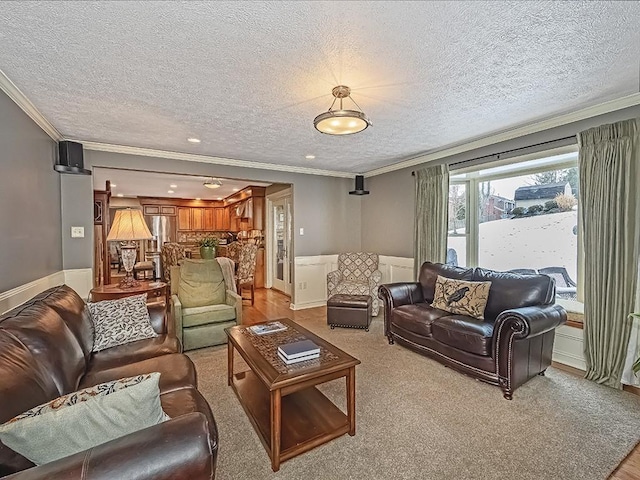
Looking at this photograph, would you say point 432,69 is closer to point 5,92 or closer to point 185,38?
point 185,38

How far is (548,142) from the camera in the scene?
3.21 meters

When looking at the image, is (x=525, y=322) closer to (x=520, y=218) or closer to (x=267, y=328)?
(x=520, y=218)

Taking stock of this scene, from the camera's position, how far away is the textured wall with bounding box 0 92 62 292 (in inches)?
92.3

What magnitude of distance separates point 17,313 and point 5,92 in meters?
1.72

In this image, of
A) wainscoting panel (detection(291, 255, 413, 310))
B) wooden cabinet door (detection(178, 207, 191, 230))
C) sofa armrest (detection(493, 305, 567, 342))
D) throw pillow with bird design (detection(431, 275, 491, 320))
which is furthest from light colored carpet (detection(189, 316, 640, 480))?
wooden cabinet door (detection(178, 207, 191, 230))

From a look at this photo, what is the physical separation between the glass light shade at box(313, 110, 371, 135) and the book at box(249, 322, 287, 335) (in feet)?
5.59

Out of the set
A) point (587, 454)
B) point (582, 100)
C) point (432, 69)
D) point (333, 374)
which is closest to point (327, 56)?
point (432, 69)

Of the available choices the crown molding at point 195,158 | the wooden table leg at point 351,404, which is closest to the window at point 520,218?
the crown molding at point 195,158

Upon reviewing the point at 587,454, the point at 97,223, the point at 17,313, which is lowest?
the point at 587,454

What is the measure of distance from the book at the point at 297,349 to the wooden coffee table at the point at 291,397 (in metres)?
0.06

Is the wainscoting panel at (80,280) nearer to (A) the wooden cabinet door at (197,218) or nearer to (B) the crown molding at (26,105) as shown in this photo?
(B) the crown molding at (26,105)

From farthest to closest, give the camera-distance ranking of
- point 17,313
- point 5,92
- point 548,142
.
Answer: point 548,142
point 5,92
point 17,313

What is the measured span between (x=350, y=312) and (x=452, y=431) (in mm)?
2219

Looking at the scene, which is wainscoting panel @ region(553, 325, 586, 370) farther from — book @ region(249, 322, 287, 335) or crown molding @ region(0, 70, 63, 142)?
crown molding @ region(0, 70, 63, 142)
